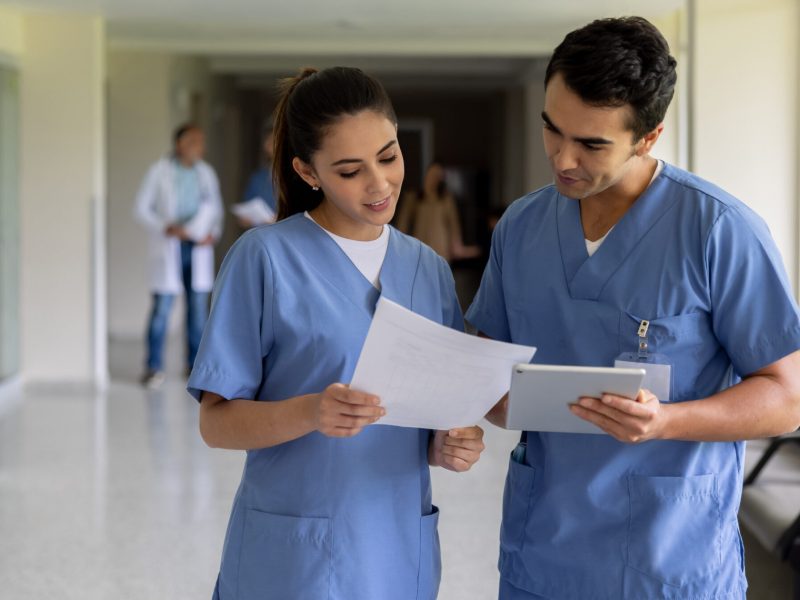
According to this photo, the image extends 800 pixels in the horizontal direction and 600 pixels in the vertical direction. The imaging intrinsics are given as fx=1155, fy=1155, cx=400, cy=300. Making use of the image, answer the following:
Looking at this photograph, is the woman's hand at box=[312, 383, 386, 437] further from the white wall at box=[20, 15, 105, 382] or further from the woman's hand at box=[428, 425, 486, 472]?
the white wall at box=[20, 15, 105, 382]

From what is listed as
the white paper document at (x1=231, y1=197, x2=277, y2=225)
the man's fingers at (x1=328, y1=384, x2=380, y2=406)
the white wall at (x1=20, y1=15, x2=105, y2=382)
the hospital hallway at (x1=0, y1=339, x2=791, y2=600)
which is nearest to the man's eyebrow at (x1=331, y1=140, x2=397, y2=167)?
the man's fingers at (x1=328, y1=384, x2=380, y2=406)

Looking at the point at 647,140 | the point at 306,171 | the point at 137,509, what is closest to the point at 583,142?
the point at 647,140

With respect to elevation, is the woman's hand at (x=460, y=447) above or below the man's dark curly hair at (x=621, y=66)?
below

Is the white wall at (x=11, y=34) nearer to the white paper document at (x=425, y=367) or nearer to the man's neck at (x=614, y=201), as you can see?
the man's neck at (x=614, y=201)

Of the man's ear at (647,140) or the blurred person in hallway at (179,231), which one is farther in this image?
the blurred person in hallway at (179,231)

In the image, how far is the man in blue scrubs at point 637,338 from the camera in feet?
4.69

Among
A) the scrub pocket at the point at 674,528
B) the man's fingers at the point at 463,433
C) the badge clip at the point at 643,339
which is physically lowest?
the scrub pocket at the point at 674,528

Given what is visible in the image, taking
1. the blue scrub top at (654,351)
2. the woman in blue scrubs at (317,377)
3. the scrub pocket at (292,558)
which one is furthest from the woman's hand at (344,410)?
the blue scrub top at (654,351)

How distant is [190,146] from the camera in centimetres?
718

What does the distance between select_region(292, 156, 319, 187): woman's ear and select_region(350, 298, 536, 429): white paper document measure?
1.18ft

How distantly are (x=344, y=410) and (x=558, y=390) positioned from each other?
0.26 m

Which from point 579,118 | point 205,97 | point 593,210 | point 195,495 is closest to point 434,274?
point 593,210

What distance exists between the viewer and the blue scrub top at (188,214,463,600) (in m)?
1.56

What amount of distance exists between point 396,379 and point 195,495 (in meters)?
3.32
